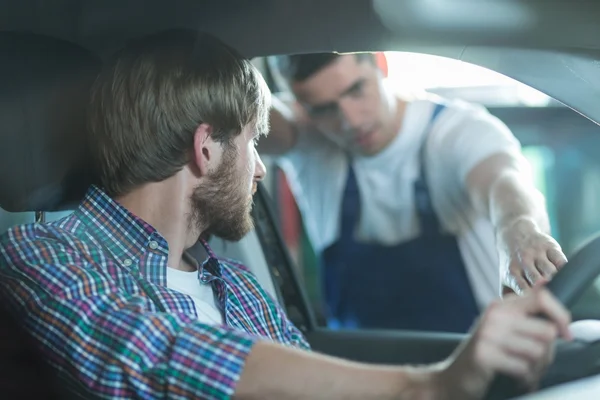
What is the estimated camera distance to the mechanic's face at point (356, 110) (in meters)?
1.92

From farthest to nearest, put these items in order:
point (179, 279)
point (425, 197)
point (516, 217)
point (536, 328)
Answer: point (425, 197), point (516, 217), point (179, 279), point (536, 328)

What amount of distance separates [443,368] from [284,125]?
1.15 m

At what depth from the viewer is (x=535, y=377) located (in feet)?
3.08

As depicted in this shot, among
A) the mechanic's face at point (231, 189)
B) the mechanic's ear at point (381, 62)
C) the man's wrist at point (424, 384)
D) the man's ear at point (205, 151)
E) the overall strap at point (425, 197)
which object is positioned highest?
the mechanic's ear at point (381, 62)

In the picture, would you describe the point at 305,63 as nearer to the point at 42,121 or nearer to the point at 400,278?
the point at 42,121

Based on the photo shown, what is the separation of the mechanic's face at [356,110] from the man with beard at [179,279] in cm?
47

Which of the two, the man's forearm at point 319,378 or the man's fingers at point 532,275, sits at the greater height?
the man's forearm at point 319,378

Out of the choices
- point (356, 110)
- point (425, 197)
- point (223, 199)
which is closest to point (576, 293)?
point (223, 199)

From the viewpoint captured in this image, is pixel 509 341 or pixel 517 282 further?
pixel 517 282

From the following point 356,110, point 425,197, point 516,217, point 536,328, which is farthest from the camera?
point 356,110

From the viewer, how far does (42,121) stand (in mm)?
1241

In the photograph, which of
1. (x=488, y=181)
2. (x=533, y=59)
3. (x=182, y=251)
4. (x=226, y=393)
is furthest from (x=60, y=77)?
(x=488, y=181)

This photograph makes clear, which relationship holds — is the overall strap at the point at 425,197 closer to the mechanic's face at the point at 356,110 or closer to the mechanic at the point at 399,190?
the mechanic at the point at 399,190

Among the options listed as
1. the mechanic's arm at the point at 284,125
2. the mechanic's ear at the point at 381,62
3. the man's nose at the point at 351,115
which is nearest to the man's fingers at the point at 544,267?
the mechanic's ear at the point at 381,62
